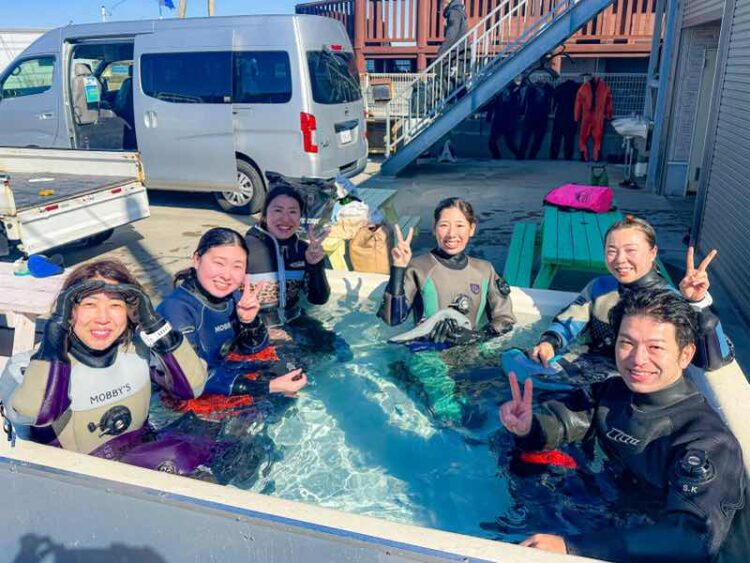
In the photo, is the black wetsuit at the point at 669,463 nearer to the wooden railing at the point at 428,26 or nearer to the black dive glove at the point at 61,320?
the black dive glove at the point at 61,320

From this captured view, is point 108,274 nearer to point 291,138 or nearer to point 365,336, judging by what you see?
point 365,336

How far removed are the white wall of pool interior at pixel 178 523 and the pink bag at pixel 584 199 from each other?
175 inches

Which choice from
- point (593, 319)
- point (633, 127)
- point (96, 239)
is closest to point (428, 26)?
point (633, 127)

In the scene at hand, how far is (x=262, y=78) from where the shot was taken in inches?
335

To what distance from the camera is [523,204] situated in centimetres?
948

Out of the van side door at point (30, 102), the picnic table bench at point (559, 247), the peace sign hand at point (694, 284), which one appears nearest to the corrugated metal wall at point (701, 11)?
the picnic table bench at point (559, 247)

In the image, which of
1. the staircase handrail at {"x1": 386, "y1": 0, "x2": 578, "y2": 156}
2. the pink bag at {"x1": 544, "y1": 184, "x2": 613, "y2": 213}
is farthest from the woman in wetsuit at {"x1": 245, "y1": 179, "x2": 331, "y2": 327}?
the staircase handrail at {"x1": 386, "y1": 0, "x2": 578, "y2": 156}

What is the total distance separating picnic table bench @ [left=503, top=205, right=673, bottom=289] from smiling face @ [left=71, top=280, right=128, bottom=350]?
3659 millimetres

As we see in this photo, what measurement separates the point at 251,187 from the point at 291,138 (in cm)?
95

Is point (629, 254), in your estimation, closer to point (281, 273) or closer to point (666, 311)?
point (666, 311)

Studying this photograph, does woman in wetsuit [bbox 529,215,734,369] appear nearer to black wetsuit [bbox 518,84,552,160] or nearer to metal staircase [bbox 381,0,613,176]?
metal staircase [bbox 381,0,613,176]

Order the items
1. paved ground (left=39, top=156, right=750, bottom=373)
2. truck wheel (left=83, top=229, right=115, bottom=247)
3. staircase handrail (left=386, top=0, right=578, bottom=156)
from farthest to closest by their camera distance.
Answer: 1. staircase handrail (left=386, top=0, right=578, bottom=156)
2. truck wheel (left=83, top=229, right=115, bottom=247)
3. paved ground (left=39, top=156, right=750, bottom=373)

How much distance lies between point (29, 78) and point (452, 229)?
8391 millimetres

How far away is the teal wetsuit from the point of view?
401 cm
